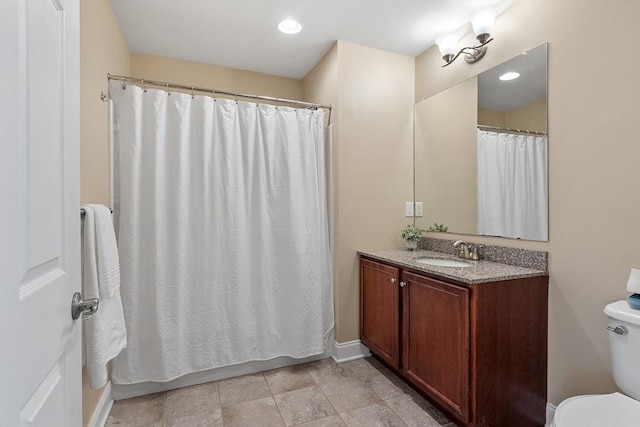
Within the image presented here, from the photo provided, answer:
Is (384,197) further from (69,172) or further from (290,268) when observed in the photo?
(69,172)

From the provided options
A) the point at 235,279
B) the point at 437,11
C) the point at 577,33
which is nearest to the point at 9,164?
the point at 235,279

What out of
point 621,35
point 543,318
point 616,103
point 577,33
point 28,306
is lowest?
point 543,318

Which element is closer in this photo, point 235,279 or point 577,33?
point 577,33

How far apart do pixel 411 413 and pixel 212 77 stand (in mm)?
3054

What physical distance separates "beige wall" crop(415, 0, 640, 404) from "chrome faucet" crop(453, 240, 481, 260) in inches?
13.6

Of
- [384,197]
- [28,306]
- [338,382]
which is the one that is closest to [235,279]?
[338,382]

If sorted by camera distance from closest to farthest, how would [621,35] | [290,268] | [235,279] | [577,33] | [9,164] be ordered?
[9,164] → [621,35] → [577,33] → [235,279] → [290,268]

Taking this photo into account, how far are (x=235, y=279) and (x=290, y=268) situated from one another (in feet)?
1.36

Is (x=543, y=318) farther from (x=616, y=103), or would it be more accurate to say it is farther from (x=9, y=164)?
(x=9, y=164)

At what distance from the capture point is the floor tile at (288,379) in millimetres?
2111

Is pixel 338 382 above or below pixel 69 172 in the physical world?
below

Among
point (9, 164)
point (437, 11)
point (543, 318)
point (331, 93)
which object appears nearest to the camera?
point (9, 164)

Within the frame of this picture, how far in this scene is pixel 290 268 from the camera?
7.78ft

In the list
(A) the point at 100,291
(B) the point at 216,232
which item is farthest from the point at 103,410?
(B) the point at 216,232
